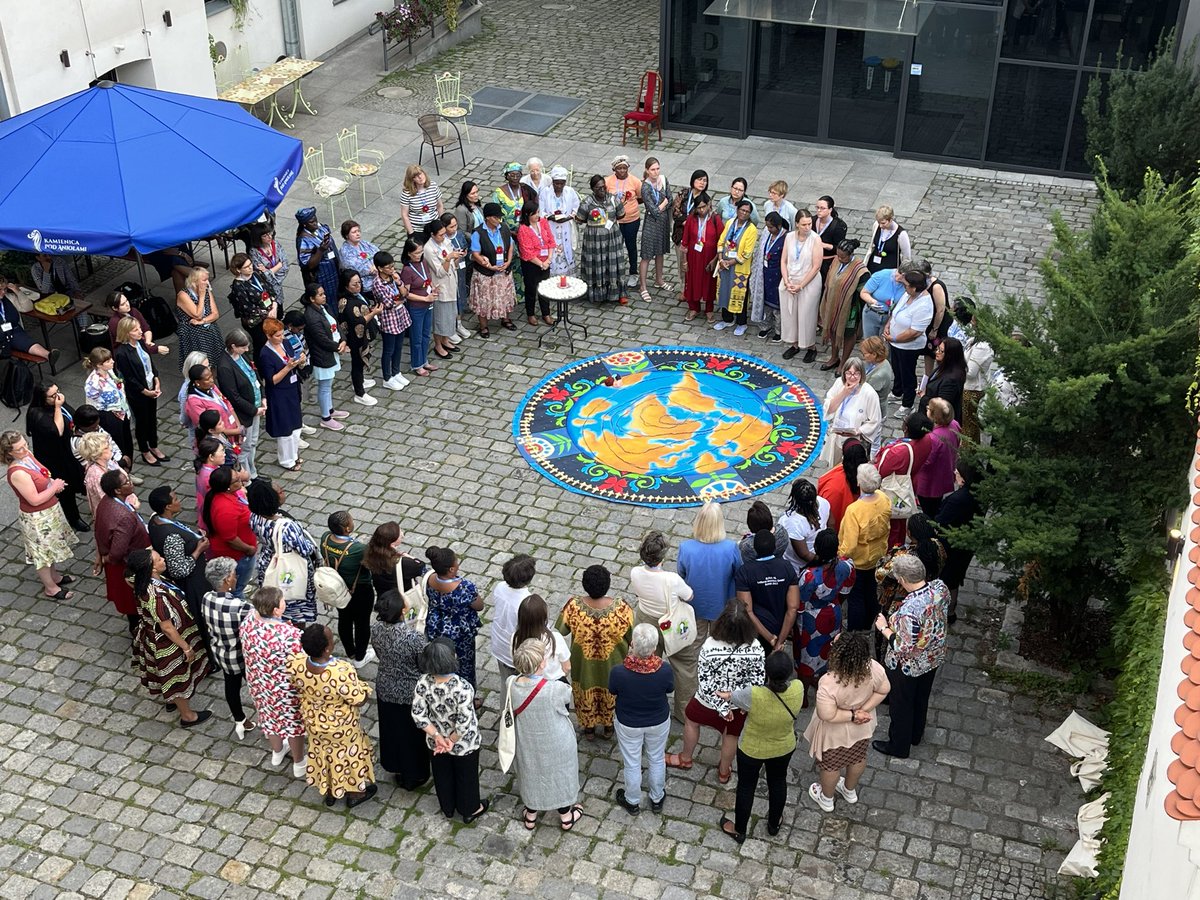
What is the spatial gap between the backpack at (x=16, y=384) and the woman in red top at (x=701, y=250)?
24.5ft

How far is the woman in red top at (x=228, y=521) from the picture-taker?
10.2m

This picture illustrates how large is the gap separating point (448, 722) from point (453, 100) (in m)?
15.2

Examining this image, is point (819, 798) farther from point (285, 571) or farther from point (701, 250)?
point (701, 250)

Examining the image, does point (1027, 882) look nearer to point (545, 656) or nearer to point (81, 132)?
point (545, 656)

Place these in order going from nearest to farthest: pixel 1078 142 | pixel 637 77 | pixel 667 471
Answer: pixel 667 471 → pixel 1078 142 → pixel 637 77

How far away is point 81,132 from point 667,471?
687cm

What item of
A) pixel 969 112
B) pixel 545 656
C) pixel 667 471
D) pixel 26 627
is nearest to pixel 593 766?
pixel 545 656

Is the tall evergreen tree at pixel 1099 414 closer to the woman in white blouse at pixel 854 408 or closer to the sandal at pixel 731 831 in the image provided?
the woman in white blouse at pixel 854 408

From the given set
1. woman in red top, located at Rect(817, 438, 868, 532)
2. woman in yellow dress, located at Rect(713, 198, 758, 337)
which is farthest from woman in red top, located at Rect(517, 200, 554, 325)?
woman in red top, located at Rect(817, 438, 868, 532)

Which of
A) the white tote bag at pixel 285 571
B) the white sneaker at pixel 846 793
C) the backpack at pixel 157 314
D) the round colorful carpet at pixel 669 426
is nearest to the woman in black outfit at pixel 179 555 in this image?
the white tote bag at pixel 285 571

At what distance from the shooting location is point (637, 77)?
2295 cm

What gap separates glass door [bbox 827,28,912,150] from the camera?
19.4 m

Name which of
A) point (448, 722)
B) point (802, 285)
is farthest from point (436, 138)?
point (448, 722)

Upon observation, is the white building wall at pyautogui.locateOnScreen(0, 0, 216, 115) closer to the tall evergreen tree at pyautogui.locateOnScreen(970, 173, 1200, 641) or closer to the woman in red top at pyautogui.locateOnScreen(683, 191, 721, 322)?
the woman in red top at pyautogui.locateOnScreen(683, 191, 721, 322)
